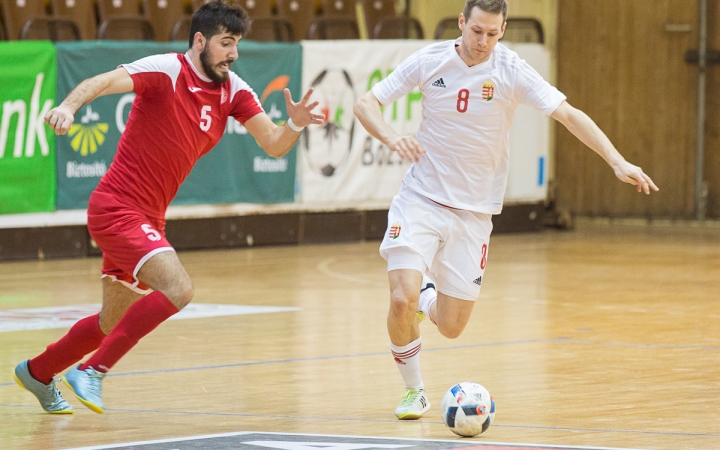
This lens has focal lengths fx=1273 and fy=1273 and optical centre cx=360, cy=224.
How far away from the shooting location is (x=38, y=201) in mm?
14000

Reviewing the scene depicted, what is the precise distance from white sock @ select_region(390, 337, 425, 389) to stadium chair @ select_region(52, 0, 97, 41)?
975 centimetres

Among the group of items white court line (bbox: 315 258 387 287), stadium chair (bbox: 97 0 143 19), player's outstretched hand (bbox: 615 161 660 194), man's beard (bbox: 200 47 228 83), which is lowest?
white court line (bbox: 315 258 387 287)

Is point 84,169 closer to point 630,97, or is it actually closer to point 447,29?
point 447,29

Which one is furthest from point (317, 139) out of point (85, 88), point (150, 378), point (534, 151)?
point (85, 88)

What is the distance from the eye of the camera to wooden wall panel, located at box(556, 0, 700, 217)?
64.1 ft

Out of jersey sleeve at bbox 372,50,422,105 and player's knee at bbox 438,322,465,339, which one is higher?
jersey sleeve at bbox 372,50,422,105

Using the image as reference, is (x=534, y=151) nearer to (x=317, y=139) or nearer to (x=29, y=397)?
(x=317, y=139)

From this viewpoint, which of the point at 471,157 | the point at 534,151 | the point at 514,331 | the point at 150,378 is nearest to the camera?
the point at 471,157

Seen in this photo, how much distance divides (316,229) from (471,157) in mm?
10155

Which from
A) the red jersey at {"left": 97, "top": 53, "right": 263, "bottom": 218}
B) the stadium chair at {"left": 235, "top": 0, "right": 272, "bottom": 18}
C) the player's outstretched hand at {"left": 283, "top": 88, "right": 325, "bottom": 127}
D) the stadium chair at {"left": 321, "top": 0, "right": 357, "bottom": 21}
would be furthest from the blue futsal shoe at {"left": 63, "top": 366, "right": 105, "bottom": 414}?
the stadium chair at {"left": 321, "top": 0, "right": 357, "bottom": 21}

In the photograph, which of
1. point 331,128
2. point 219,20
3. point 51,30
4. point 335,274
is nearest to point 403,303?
point 219,20

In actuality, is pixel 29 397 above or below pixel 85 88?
below

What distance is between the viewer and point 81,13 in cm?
1541

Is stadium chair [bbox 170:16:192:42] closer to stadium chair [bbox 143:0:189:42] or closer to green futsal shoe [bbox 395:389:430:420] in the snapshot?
stadium chair [bbox 143:0:189:42]
